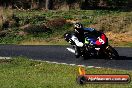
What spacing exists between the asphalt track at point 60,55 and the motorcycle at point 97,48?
34 centimetres

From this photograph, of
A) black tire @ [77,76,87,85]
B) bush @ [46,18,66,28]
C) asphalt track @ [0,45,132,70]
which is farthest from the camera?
bush @ [46,18,66,28]

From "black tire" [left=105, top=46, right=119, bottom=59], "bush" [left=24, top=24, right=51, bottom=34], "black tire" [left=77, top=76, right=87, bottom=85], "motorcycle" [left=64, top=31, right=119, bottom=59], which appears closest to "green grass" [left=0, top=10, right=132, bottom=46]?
"bush" [left=24, top=24, right=51, bottom=34]

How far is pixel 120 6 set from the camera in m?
47.5

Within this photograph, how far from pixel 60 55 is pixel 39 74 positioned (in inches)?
215

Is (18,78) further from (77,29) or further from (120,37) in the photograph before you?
(120,37)

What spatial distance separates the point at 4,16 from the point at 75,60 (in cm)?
1380

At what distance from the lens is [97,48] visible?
20453 millimetres

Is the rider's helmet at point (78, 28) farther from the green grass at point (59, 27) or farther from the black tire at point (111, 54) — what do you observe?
the green grass at point (59, 27)

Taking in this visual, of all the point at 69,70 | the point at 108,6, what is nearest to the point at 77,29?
the point at 69,70

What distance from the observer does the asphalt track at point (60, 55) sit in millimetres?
19125

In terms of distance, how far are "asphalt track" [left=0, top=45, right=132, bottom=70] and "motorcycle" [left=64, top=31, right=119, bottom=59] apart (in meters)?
0.34

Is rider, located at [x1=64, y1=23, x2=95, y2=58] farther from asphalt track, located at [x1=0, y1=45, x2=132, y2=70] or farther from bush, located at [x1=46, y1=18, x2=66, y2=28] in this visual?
bush, located at [x1=46, y1=18, x2=66, y2=28]

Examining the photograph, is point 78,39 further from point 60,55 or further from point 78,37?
point 60,55

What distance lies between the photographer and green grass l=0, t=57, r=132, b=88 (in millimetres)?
13352
